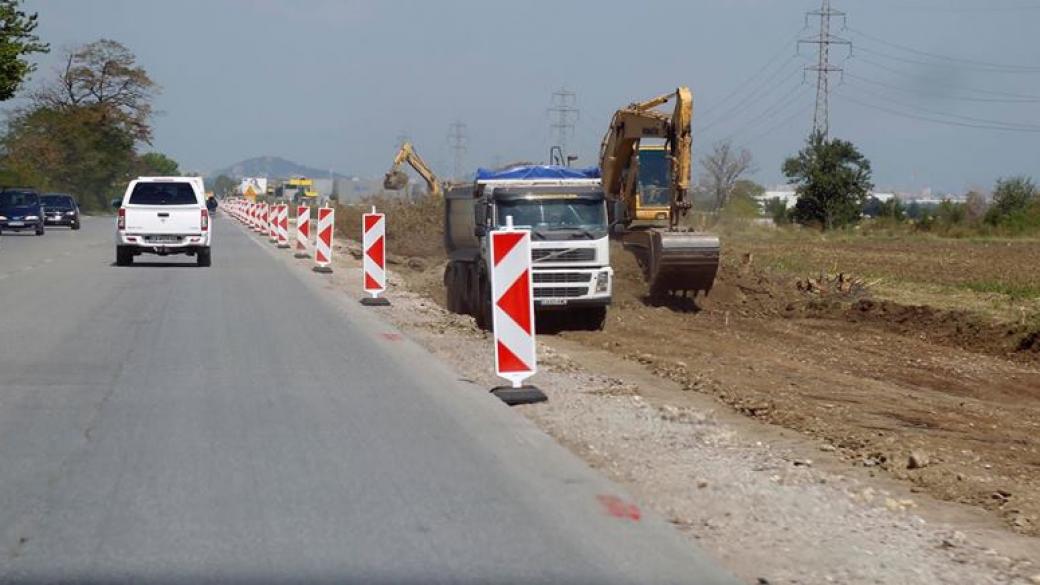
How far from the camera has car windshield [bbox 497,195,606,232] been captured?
2153 centimetres

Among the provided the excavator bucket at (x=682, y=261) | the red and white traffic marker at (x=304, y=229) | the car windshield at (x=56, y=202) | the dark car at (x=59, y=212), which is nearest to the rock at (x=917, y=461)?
the excavator bucket at (x=682, y=261)

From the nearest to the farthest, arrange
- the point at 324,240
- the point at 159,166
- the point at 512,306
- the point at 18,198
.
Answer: the point at 512,306 → the point at 324,240 → the point at 18,198 → the point at 159,166

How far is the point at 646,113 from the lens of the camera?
3016cm

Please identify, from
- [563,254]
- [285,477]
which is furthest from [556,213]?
[285,477]

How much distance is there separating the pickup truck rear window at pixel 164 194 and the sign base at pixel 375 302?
32.9 ft

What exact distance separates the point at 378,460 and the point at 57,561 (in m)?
2.97

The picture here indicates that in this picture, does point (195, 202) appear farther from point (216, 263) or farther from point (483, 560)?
point (483, 560)

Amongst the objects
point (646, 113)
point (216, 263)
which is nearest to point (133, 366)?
point (646, 113)

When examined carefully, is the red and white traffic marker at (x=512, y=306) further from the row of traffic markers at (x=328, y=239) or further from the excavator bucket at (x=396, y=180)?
the excavator bucket at (x=396, y=180)

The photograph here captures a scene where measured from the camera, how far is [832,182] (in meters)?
73.6

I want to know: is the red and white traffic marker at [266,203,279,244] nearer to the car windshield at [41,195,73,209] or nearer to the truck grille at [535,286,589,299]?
the car windshield at [41,195,73,209]

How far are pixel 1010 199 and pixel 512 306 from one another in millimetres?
71507

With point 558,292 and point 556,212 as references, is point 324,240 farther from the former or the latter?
point 558,292

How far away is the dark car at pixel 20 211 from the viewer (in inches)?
2215
